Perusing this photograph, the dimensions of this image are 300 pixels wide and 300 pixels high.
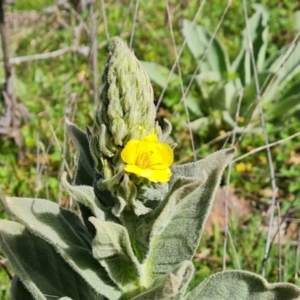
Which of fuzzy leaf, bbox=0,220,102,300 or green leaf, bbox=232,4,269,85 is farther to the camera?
green leaf, bbox=232,4,269,85

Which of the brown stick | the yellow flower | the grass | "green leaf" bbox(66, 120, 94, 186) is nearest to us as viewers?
the yellow flower

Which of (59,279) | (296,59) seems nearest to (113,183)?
(59,279)

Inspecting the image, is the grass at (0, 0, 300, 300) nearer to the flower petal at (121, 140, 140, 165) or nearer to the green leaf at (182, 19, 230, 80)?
the green leaf at (182, 19, 230, 80)

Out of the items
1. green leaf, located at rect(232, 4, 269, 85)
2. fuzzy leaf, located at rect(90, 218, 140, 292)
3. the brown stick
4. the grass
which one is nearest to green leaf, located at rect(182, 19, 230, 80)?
green leaf, located at rect(232, 4, 269, 85)

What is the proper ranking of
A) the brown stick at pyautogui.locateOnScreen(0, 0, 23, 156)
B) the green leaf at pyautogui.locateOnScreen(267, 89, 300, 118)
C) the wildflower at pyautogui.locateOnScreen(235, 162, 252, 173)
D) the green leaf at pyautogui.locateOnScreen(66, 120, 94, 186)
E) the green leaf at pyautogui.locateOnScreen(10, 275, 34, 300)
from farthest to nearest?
the green leaf at pyautogui.locateOnScreen(267, 89, 300, 118), the wildflower at pyautogui.locateOnScreen(235, 162, 252, 173), the brown stick at pyautogui.locateOnScreen(0, 0, 23, 156), the green leaf at pyautogui.locateOnScreen(10, 275, 34, 300), the green leaf at pyautogui.locateOnScreen(66, 120, 94, 186)

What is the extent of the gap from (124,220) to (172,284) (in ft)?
0.72

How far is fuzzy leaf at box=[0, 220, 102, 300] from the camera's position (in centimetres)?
147

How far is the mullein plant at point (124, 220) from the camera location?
116 cm

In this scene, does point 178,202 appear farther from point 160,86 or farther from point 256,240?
point 160,86

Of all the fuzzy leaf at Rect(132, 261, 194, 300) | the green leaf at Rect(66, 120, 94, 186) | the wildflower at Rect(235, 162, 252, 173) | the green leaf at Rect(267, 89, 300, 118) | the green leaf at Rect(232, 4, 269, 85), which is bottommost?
the wildflower at Rect(235, 162, 252, 173)

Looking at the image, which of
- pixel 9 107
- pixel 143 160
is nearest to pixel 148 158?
pixel 143 160

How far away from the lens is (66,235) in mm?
1376

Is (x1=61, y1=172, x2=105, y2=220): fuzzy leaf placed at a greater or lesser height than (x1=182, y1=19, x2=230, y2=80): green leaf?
lesser

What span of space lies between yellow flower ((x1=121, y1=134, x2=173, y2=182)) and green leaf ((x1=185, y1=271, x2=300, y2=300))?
477 millimetres
